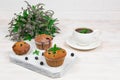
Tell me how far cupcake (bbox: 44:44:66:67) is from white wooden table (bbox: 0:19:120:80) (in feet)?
0.16

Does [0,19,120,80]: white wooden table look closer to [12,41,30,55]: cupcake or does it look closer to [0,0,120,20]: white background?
[12,41,30,55]: cupcake

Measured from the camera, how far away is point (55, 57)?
0.83 metres

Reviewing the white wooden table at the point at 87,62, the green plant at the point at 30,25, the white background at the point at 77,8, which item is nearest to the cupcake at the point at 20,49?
the white wooden table at the point at 87,62

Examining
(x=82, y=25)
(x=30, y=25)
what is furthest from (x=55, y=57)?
(x=82, y=25)

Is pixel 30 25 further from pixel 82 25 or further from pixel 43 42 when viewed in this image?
pixel 82 25

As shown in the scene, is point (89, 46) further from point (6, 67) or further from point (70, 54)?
point (6, 67)

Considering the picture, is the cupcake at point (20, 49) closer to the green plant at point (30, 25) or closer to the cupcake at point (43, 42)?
the cupcake at point (43, 42)

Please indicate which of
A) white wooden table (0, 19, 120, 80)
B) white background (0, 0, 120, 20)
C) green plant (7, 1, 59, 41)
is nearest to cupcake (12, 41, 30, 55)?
white wooden table (0, 19, 120, 80)

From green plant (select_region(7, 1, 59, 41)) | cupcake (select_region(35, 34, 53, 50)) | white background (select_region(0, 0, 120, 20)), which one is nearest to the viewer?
cupcake (select_region(35, 34, 53, 50))

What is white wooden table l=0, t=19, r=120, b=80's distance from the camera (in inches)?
33.1

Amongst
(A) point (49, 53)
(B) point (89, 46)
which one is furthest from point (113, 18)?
(A) point (49, 53)

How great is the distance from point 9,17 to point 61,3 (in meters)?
0.30

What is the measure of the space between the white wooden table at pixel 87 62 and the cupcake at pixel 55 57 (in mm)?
49

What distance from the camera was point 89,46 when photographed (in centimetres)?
101
